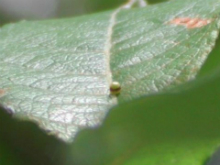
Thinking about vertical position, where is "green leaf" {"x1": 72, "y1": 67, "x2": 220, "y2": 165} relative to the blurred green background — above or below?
above

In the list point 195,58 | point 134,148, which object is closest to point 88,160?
point 134,148

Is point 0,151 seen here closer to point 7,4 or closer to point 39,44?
point 39,44

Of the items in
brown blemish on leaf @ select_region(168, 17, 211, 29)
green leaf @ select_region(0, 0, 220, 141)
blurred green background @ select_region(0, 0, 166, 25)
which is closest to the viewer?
green leaf @ select_region(0, 0, 220, 141)

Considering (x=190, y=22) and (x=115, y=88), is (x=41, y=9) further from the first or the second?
(x=115, y=88)

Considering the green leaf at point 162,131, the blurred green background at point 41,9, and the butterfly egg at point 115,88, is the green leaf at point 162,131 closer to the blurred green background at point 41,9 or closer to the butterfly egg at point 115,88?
the butterfly egg at point 115,88

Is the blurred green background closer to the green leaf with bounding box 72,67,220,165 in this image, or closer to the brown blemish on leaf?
the brown blemish on leaf

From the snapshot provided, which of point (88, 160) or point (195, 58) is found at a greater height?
point (195, 58)

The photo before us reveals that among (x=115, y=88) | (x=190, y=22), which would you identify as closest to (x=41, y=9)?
(x=190, y=22)

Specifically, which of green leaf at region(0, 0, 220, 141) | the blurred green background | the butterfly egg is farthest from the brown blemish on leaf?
the blurred green background
